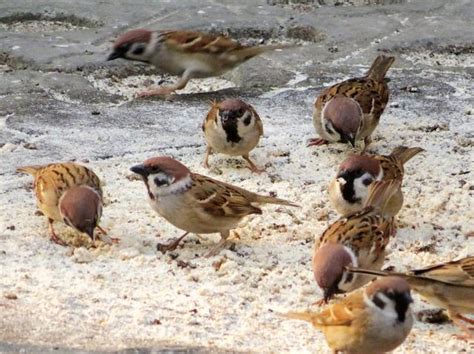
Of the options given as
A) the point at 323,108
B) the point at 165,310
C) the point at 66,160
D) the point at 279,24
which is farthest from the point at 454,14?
the point at 165,310

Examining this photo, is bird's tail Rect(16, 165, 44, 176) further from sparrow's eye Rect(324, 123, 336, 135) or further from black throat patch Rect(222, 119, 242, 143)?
sparrow's eye Rect(324, 123, 336, 135)

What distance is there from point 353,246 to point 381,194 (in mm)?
620

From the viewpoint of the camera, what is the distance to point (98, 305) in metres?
4.46

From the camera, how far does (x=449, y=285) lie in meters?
4.51

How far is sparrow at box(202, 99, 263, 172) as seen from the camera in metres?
6.40

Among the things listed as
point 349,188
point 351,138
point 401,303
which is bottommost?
point 351,138

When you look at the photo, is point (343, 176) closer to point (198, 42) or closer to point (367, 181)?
point (367, 181)

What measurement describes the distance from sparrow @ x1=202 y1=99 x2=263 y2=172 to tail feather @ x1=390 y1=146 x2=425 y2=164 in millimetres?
850

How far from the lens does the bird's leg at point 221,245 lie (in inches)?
205

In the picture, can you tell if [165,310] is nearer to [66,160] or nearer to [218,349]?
[218,349]

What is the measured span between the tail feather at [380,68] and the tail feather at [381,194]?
178cm

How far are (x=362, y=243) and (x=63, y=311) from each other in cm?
142

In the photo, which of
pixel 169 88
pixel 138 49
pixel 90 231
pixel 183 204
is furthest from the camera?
pixel 169 88

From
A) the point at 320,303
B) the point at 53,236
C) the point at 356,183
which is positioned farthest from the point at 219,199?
the point at 320,303
